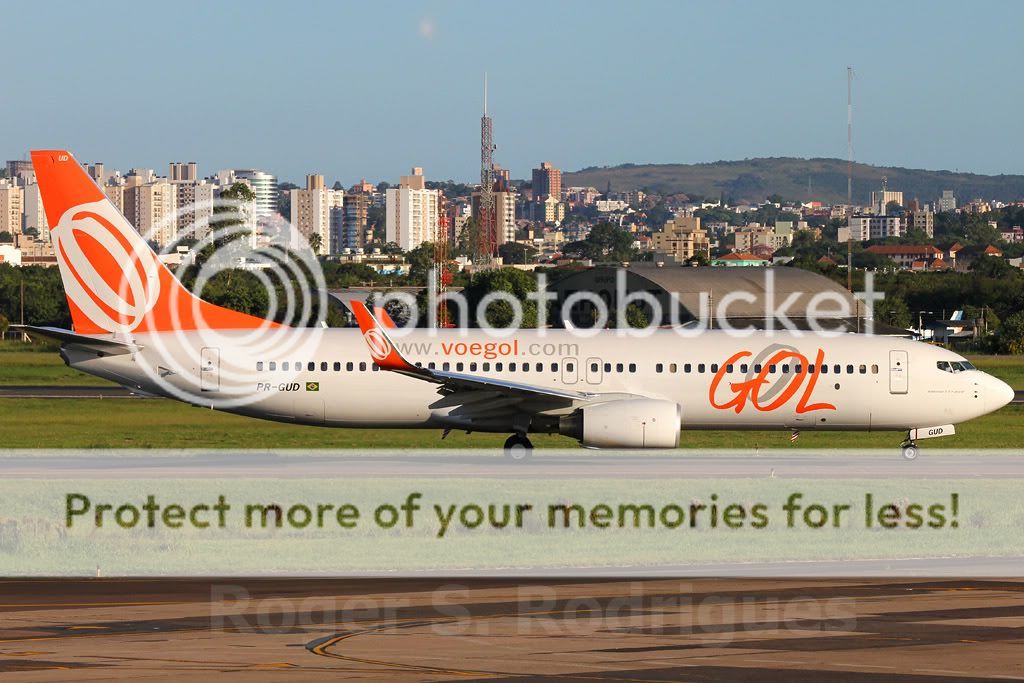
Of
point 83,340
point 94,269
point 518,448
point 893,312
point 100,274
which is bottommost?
point 518,448

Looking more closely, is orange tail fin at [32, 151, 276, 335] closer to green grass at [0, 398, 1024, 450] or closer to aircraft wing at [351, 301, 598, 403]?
green grass at [0, 398, 1024, 450]

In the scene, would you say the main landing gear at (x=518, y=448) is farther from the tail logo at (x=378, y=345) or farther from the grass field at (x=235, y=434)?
the tail logo at (x=378, y=345)

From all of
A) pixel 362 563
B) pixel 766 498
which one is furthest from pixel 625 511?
pixel 362 563

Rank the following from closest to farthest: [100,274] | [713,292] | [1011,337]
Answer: [100,274]
[1011,337]
[713,292]

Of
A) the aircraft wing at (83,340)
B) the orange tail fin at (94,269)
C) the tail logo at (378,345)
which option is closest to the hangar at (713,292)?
the orange tail fin at (94,269)

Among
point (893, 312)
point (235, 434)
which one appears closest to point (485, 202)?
point (893, 312)

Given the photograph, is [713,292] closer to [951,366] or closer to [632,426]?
[951,366]

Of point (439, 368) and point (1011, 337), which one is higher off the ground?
point (1011, 337)
